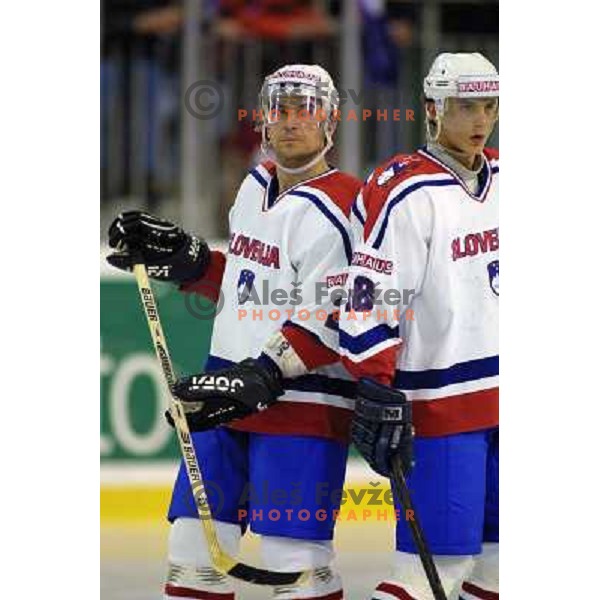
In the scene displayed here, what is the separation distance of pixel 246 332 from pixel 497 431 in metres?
0.49

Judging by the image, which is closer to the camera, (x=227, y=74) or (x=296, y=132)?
(x=296, y=132)

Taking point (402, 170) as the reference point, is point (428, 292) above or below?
below

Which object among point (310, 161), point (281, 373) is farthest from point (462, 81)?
point (281, 373)

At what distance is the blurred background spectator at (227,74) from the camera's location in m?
3.87

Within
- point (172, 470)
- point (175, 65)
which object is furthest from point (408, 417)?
point (175, 65)

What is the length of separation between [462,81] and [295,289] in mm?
479

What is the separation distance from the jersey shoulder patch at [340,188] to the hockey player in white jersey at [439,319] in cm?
4

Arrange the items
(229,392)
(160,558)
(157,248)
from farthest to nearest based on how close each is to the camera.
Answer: (160,558) < (157,248) < (229,392)

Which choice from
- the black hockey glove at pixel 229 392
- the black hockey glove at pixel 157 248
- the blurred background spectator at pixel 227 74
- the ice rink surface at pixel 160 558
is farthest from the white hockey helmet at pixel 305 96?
the ice rink surface at pixel 160 558

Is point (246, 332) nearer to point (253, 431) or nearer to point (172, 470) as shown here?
point (253, 431)

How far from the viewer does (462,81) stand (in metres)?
3.41

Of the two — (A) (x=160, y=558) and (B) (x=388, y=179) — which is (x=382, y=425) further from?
(A) (x=160, y=558)

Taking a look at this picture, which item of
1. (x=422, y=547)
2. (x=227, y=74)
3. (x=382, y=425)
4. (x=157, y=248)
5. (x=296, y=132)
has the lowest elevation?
(x=422, y=547)

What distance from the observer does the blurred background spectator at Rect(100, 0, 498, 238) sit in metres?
3.87
